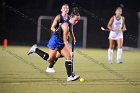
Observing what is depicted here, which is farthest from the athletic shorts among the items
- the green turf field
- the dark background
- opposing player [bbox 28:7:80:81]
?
the dark background

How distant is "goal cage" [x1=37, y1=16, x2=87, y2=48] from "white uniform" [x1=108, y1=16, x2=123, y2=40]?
10.4 metres

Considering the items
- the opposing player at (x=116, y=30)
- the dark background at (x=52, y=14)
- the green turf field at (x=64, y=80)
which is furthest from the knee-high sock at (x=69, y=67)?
the dark background at (x=52, y=14)

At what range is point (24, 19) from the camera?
28969 mm

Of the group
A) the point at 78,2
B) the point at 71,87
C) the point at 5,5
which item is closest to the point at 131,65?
the point at 71,87

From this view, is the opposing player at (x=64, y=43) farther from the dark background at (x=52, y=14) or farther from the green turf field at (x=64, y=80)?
the dark background at (x=52, y=14)

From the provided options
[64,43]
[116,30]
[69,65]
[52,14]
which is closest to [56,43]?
[64,43]

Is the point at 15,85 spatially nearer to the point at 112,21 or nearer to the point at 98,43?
the point at 112,21

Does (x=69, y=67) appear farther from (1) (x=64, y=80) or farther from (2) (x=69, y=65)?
(1) (x=64, y=80)

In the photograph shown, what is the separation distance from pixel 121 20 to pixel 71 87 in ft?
23.2

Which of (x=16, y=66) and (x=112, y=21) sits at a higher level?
(x=112, y=21)

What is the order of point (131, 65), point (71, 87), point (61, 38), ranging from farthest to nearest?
point (131, 65) → point (61, 38) → point (71, 87)

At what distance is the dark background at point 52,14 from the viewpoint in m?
26.4

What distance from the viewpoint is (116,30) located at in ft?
54.1

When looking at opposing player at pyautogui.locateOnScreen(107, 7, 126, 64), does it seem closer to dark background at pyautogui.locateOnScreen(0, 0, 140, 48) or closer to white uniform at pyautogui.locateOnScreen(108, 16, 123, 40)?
white uniform at pyautogui.locateOnScreen(108, 16, 123, 40)
